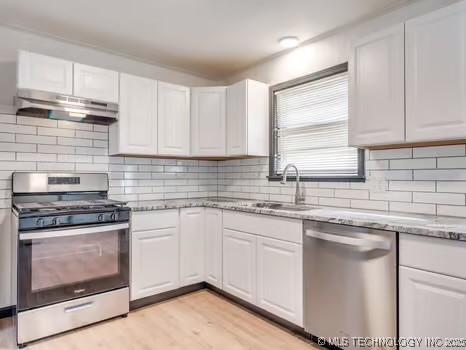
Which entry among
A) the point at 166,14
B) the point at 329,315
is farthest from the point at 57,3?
the point at 329,315

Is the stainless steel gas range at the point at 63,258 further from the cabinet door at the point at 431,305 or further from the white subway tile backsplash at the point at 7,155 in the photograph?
the cabinet door at the point at 431,305

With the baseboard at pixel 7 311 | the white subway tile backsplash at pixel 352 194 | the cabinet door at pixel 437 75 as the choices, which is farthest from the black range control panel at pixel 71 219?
the cabinet door at pixel 437 75

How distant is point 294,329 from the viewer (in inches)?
88.0

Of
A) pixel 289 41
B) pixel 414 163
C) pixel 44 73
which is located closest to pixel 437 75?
pixel 414 163

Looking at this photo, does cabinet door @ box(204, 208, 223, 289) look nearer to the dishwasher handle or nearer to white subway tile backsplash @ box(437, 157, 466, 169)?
the dishwasher handle

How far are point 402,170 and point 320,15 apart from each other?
1313 millimetres

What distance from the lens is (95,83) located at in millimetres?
2637

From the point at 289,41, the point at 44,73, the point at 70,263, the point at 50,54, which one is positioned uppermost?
the point at 289,41

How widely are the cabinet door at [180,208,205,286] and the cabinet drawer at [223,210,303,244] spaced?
13.0 inches

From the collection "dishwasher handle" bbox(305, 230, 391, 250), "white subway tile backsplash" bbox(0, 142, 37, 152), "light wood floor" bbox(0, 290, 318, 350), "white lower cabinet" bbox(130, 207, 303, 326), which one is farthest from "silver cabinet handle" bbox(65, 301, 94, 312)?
"dishwasher handle" bbox(305, 230, 391, 250)

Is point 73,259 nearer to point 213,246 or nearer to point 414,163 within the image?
point 213,246

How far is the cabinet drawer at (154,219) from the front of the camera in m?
2.62

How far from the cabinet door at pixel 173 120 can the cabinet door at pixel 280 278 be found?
132cm

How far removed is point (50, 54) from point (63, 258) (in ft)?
5.83
